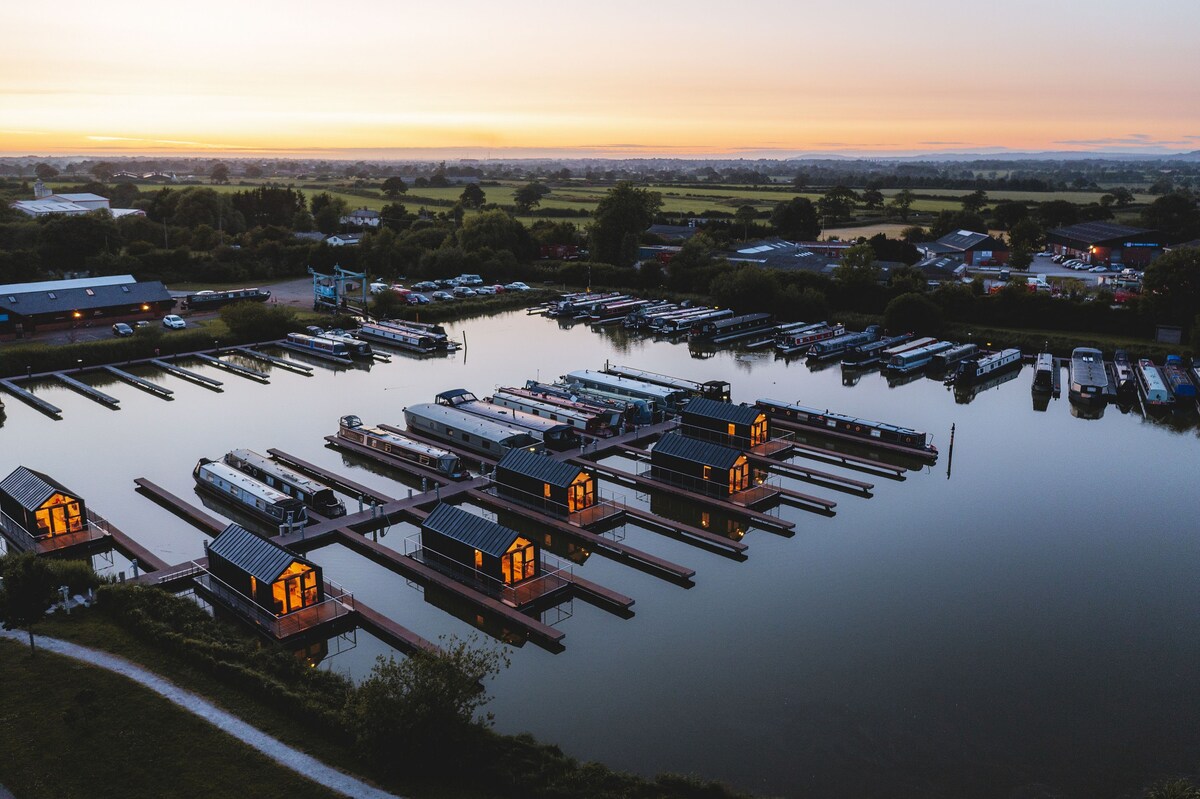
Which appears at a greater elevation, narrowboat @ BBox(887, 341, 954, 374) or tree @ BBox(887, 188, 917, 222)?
tree @ BBox(887, 188, 917, 222)

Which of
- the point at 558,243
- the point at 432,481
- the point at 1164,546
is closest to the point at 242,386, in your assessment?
the point at 432,481

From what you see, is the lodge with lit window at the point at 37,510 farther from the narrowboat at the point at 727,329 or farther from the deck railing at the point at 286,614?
the narrowboat at the point at 727,329

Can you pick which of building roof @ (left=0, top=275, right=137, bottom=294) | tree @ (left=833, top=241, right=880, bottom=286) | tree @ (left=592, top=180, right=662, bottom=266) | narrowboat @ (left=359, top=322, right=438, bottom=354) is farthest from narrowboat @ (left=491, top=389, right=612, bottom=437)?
tree @ (left=592, top=180, right=662, bottom=266)

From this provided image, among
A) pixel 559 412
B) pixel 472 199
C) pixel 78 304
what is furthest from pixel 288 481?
pixel 472 199

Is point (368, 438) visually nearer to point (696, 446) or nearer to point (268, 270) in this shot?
point (696, 446)

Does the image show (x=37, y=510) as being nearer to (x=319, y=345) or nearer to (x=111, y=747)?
(x=111, y=747)

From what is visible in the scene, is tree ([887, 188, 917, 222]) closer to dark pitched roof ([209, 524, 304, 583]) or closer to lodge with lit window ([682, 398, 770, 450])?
lodge with lit window ([682, 398, 770, 450])
